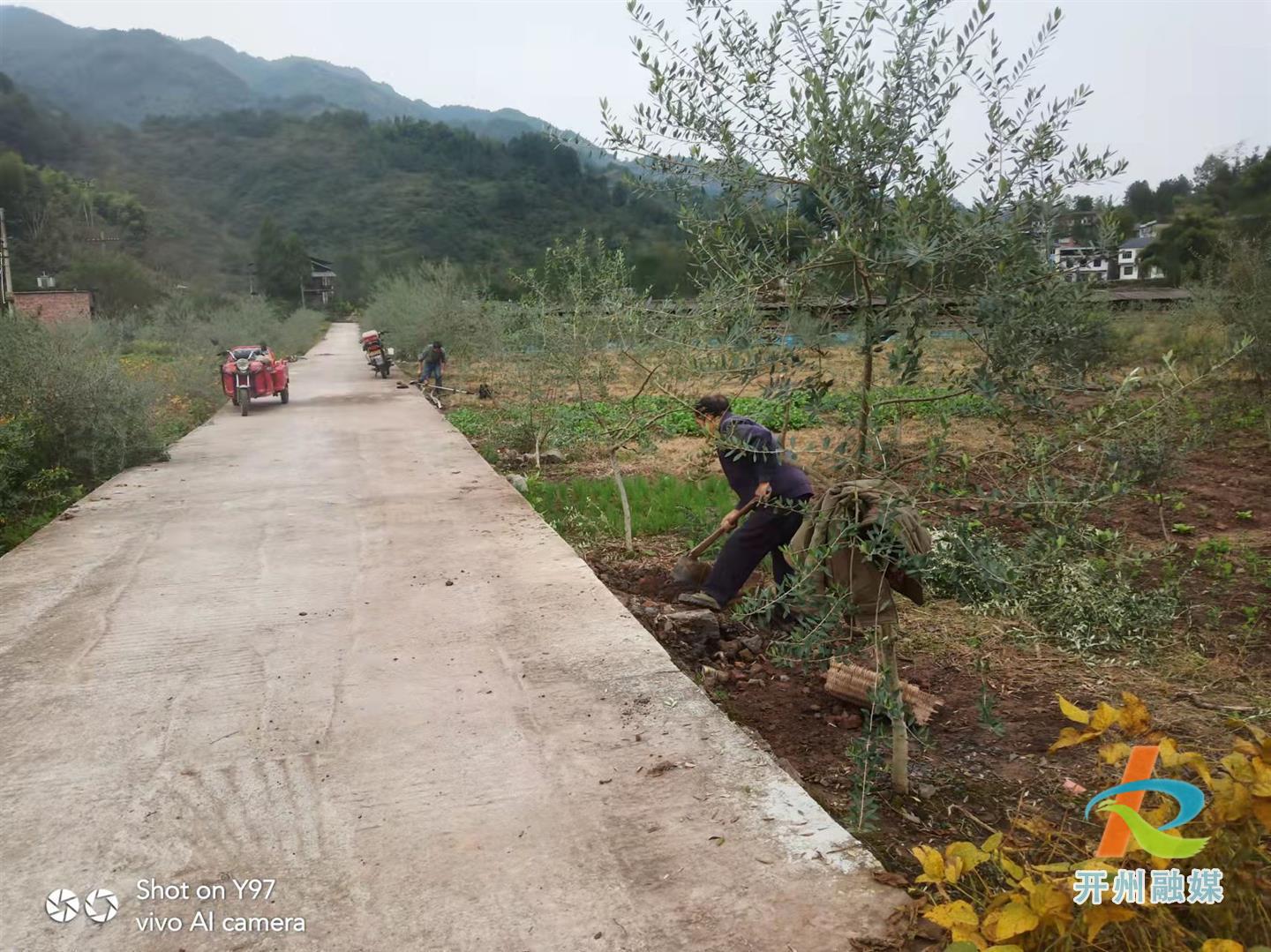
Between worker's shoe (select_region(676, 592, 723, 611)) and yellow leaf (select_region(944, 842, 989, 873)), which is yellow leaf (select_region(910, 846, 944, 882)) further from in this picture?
worker's shoe (select_region(676, 592, 723, 611))

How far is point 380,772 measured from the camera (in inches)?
125

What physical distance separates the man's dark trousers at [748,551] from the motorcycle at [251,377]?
12.0 meters

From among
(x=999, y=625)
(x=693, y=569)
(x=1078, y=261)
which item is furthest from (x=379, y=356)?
(x=1078, y=261)

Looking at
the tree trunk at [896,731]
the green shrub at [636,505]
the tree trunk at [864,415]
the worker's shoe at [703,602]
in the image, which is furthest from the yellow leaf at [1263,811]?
the green shrub at [636,505]

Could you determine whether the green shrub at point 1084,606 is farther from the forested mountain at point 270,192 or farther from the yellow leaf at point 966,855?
the forested mountain at point 270,192

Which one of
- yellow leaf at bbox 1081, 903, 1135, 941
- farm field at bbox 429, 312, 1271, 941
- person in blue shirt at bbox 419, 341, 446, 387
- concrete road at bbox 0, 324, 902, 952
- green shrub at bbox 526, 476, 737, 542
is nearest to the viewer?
yellow leaf at bbox 1081, 903, 1135, 941

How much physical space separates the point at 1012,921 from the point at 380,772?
7.04ft

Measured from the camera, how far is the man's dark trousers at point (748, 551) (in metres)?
5.03

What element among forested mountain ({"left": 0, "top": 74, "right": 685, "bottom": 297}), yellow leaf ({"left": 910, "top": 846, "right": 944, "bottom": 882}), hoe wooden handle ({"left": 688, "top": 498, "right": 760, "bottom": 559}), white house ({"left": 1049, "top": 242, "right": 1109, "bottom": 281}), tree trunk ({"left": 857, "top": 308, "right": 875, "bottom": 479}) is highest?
forested mountain ({"left": 0, "top": 74, "right": 685, "bottom": 297})

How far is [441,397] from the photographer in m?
18.3

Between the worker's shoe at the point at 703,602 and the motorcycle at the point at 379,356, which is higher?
the motorcycle at the point at 379,356

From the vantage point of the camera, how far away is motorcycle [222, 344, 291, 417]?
1515 centimetres

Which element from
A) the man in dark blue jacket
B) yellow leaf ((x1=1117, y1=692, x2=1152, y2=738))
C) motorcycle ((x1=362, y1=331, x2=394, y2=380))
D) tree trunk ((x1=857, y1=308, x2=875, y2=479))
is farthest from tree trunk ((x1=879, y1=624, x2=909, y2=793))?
motorcycle ((x1=362, y1=331, x2=394, y2=380))

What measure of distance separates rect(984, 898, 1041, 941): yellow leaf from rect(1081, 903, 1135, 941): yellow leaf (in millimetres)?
98
